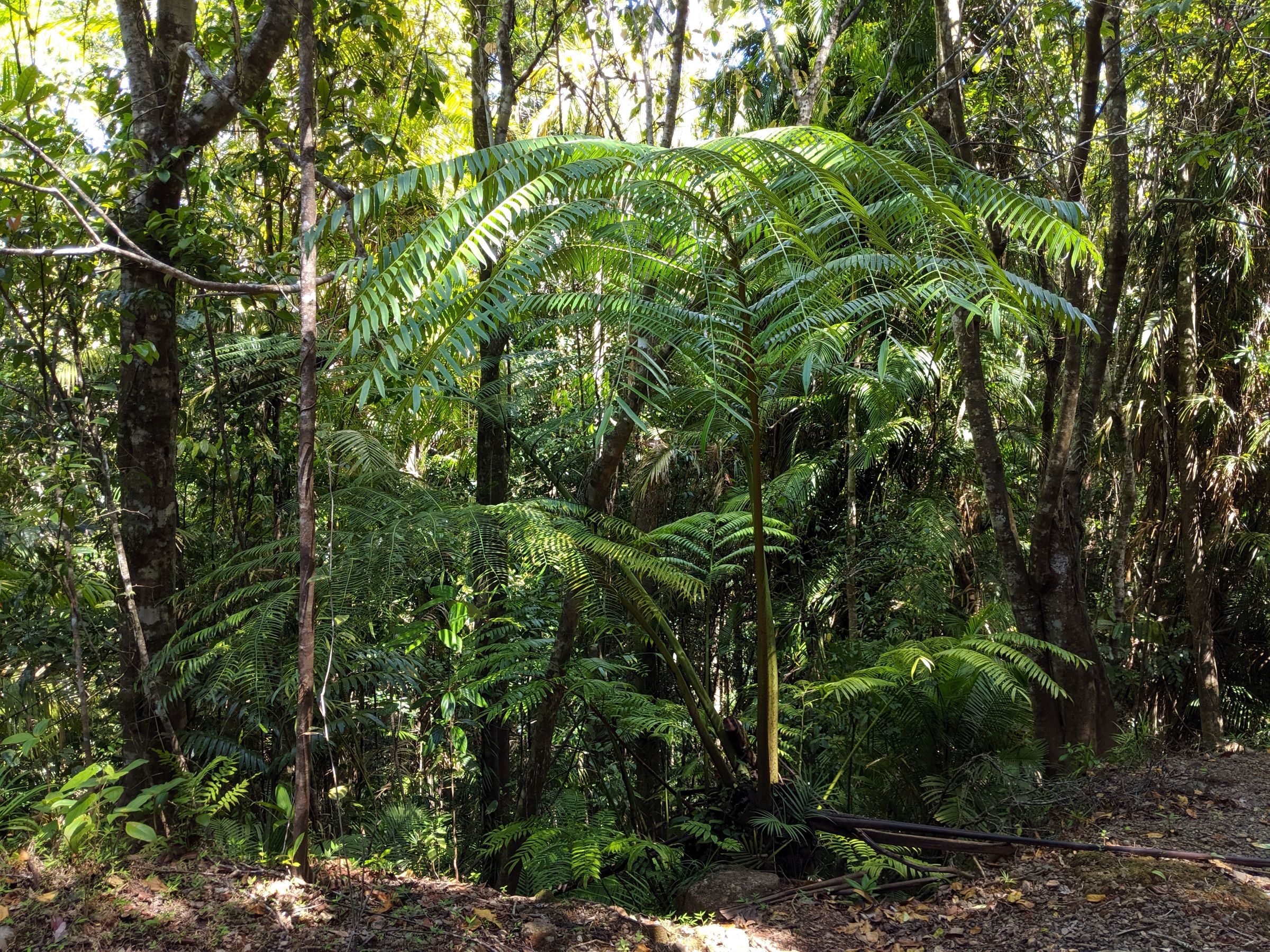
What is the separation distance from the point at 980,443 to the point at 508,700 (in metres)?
2.99

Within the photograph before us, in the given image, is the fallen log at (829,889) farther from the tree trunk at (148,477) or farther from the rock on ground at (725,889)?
the tree trunk at (148,477)

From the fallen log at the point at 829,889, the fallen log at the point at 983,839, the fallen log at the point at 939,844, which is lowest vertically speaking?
the fallen log at the point at 829,889

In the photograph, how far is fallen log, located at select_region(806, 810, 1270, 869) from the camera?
295cm

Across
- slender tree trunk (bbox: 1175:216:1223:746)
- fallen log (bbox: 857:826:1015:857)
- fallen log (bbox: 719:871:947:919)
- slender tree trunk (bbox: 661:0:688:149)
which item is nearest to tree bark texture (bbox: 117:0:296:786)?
slender tree trunk (bbox: 661:0:688:149)

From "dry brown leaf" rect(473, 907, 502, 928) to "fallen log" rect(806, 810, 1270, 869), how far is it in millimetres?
1450

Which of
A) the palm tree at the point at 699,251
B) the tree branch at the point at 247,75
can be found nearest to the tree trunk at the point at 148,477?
the tree branch at the point at 247,75

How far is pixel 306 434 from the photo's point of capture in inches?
96.4

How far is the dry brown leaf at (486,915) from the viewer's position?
97.7 inches

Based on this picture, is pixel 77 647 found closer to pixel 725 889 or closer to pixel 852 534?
pixel 725 889

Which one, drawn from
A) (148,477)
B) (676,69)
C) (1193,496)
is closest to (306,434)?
(148,477)

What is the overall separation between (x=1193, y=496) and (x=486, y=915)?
591cm

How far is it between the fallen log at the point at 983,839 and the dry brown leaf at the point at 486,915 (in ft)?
4.76

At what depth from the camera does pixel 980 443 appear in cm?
454

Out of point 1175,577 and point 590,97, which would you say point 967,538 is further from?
point 590,97
